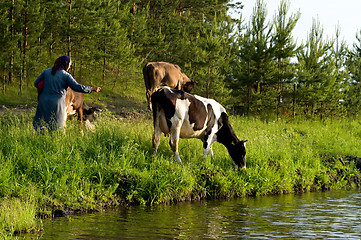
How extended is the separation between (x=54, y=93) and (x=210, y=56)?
12768 mm

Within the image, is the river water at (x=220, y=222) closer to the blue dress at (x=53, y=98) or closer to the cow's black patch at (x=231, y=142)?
the cow's black patch at (x=231, y=142)

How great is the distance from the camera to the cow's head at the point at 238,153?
11.5 m

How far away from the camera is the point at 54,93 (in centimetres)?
1027

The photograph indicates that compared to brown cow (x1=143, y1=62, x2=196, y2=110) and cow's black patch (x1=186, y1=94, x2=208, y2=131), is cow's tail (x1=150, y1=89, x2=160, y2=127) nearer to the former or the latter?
cow's black patch (x1=186, y1=94, x2=208, y2=131)

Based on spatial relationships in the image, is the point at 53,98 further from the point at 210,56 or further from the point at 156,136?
the point at 210,56

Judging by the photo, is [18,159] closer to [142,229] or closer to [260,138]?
[142,229]

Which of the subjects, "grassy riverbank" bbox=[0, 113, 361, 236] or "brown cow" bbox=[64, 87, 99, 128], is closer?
"grassy riverbank" bbox=[0, 113, 361, 236]

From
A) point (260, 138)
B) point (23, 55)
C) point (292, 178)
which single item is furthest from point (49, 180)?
point (23, 55)

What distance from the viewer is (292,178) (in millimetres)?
11938

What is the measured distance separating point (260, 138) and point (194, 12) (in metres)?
30.0

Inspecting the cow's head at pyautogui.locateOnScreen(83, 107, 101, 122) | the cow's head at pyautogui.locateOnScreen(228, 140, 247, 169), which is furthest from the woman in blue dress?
the cow's head at pyautogui.locateOnScreen(83, 107, 101, 122)

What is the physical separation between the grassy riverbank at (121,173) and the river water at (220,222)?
42 cm

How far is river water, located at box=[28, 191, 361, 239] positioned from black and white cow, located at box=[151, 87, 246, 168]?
1.88 metres

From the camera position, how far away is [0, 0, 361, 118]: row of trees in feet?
76.0
